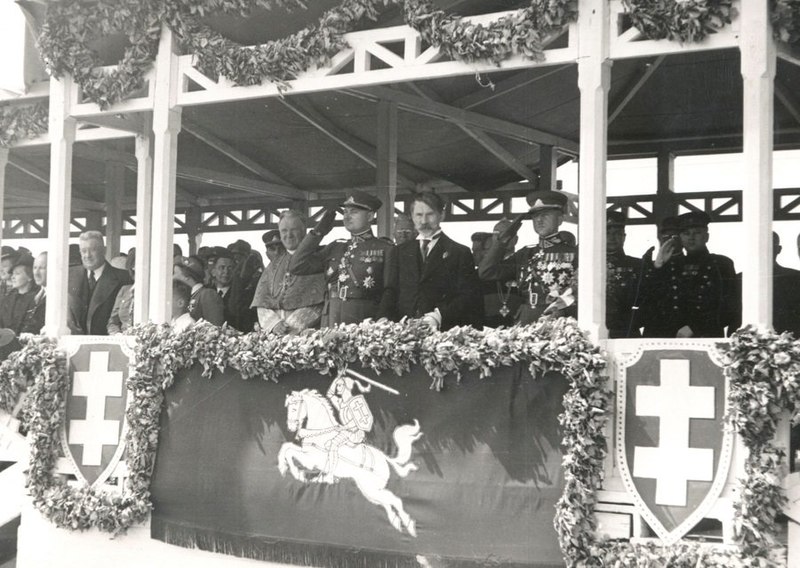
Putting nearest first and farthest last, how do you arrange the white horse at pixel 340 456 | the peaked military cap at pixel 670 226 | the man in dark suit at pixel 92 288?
the white horse at pixel 340 456
the peaked military cap at pixel 670 226
the man in dark suit at pixel 92 288

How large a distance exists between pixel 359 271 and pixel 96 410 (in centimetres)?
230

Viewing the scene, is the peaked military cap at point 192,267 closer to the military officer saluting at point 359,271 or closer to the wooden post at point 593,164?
the military officer saluting at point 359,271

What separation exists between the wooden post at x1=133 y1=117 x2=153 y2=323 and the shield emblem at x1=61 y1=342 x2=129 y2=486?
1.17 ft

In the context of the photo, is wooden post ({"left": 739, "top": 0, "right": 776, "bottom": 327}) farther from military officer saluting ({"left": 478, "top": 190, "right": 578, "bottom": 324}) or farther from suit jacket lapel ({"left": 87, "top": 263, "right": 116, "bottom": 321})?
suit jacket lapel ({"left": 87, "top": 263, "right": 116, "bottom": 321})

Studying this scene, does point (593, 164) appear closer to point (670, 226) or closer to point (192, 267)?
point (670, 226)

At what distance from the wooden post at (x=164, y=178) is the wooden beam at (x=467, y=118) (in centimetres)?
171

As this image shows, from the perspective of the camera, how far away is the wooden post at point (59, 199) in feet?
28.8

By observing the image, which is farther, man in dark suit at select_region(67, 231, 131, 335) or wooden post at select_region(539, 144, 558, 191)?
wooden post at select_region(539, 144, 558, 191)

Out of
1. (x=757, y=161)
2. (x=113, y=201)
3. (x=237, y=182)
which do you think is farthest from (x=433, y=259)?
(x=113, y=201)

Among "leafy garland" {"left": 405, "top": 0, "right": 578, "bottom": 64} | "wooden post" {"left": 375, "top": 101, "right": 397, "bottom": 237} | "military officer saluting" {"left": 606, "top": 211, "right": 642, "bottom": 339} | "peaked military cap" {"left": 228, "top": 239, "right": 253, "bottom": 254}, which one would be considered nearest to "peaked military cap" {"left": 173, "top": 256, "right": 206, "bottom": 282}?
"peaked military cap" {"left": 228, "top": 239, "right": 253, "bottom": 254}

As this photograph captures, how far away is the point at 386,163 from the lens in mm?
10781

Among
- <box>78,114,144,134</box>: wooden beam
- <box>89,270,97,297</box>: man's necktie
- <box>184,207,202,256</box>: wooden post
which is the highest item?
<box>78,114,144,134</box>: wooden beam

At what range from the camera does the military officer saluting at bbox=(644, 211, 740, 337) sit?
7605mm

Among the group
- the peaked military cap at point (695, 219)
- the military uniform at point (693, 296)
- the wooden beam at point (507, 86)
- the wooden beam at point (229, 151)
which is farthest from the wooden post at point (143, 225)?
the peaked military cap at point (695, 219)
